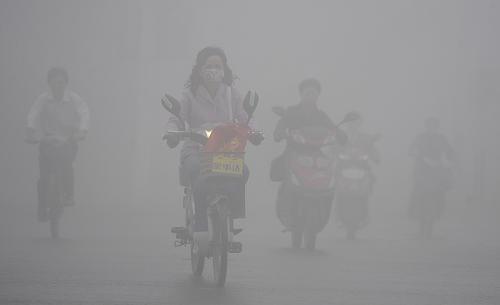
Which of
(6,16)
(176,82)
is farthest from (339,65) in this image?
(6,16)

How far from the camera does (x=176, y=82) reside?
35.2 metres

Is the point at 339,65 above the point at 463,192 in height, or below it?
above

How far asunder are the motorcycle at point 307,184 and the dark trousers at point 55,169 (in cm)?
267

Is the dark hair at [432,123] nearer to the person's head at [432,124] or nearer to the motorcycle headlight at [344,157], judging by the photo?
the person's head at [432,124]

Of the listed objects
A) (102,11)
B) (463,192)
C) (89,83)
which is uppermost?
(102,11)

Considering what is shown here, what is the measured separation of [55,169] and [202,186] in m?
5.24

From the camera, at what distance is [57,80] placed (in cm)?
1487

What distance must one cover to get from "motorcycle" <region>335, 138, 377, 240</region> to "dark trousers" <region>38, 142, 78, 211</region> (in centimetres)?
394

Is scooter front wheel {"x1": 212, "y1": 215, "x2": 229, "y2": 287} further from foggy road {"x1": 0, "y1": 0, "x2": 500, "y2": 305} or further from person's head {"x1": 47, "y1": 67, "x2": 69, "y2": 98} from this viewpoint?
person's head {"x1": 47, "y1": 67, "x2": 69, "y2": 98}

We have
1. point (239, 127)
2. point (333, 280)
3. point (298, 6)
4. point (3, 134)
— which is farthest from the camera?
point (298, 6)

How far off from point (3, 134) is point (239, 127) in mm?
22472

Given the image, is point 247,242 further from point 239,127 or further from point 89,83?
point 89,83

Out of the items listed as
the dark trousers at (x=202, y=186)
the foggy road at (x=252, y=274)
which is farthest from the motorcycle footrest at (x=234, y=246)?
the dark trousers at (x=202, y=186)

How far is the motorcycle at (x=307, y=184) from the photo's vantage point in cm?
1355
